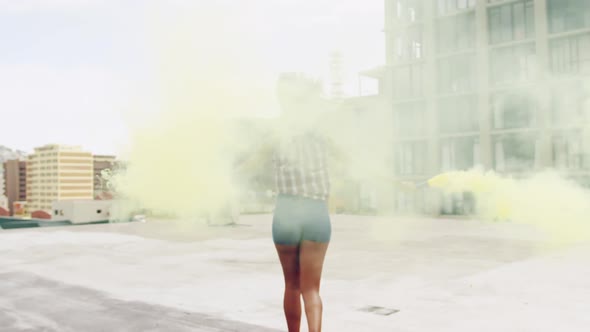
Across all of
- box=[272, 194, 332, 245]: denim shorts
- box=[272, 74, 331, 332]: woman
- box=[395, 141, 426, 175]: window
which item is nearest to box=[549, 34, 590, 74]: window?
box=[395, 141, 426, 175]: window

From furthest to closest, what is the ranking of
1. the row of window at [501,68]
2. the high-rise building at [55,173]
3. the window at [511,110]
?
the high-rise building at [55,173]
the window at [511,110]
the row of window at [501,68]

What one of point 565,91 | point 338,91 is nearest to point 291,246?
point 338,91

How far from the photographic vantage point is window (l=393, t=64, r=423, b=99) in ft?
123

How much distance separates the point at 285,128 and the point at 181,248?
10944 millimetres

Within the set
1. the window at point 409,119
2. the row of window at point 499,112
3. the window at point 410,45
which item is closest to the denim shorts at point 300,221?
the row of window at point 499,112

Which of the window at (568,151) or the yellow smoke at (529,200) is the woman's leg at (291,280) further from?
the window at (568,151)

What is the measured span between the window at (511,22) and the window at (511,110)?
3.98 meters

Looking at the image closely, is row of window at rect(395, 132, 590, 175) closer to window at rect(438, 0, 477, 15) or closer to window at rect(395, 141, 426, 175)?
window at rect(395, 141, 426, 175)

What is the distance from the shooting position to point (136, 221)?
2711cm

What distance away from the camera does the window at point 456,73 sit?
3475 centimetres

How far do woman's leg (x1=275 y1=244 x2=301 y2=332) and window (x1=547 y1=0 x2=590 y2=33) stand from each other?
110ft

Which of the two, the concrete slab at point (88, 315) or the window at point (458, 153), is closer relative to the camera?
the concrete slab at point (88, 315)

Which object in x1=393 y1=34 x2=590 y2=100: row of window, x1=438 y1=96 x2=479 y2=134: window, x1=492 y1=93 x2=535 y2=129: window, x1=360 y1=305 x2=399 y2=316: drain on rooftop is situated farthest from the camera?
x1=438 y1=96 x2=479 y2=134: window

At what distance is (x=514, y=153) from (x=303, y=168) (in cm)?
3228
